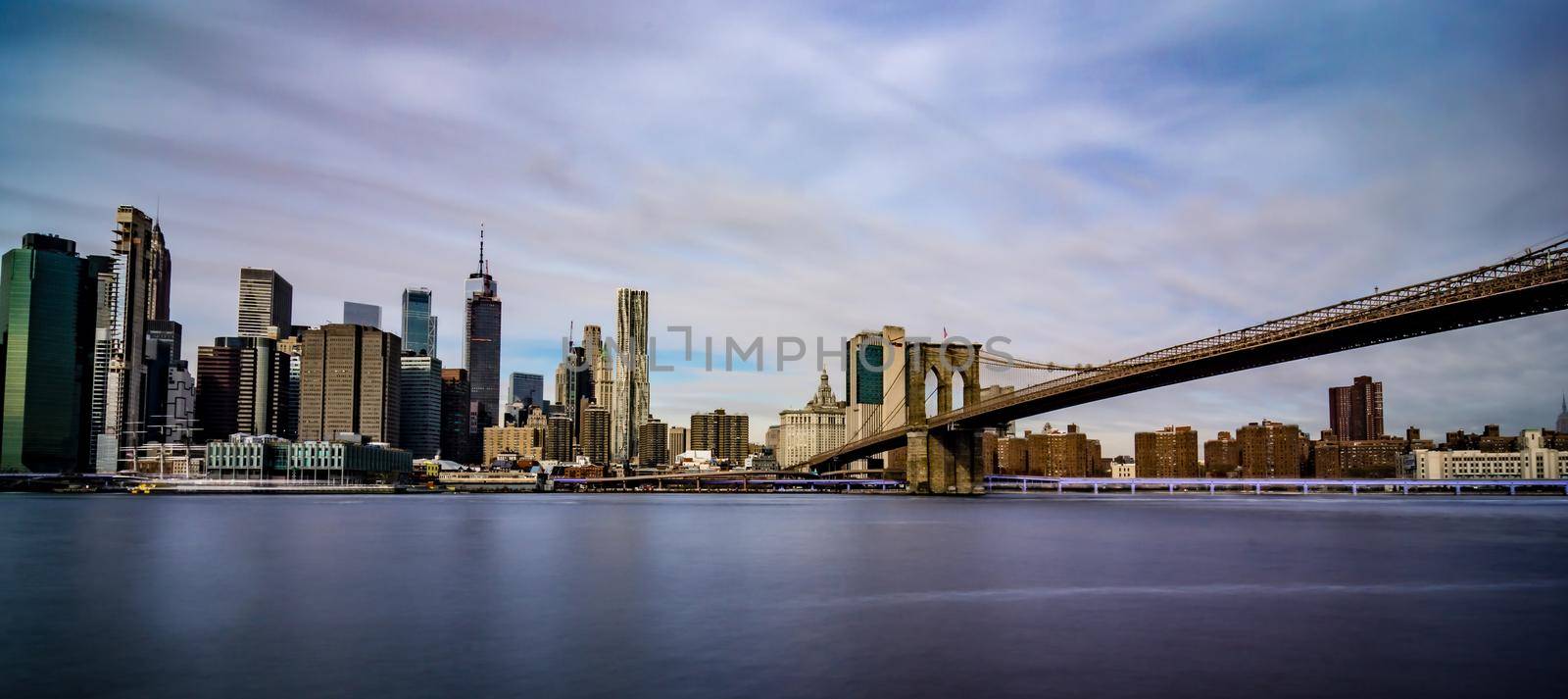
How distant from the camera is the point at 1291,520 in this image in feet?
179

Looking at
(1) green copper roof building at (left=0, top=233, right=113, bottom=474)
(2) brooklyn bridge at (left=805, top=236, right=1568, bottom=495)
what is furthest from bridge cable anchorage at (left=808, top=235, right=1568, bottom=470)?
(1) green copper roof building at (left=0, top=233, right=113, bottom=474)

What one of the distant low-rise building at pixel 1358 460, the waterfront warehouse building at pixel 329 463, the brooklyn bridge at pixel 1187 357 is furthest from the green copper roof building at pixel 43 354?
the distant low-rise building at pixel 1358 460

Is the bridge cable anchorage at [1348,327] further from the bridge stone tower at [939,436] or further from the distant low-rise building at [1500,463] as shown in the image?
the distant low-rise building at [1500,463]

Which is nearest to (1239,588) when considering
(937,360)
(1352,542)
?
(1352,542)

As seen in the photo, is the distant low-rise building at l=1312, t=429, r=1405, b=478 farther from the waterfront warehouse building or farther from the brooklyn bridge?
the waterfront warehouse building

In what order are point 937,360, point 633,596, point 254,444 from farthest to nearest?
point 254,444 → point 937,360 → point 633,596

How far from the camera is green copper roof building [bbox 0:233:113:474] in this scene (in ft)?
591

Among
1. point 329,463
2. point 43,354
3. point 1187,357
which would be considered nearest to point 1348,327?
point 1187,357

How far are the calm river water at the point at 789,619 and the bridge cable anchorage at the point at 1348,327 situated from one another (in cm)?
997

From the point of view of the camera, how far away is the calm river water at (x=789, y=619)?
1352 centimetres

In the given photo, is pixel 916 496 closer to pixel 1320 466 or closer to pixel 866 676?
pixel 866 676

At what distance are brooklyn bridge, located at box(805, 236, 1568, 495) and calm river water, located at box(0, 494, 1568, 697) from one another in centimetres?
1025

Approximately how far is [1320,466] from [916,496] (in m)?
136

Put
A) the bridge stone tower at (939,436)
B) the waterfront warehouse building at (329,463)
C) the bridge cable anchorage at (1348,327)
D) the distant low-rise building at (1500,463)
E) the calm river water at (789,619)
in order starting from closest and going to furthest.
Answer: the calm river water at (789,619) → the bridge cable anchorage at (1348,327) → the bridge stone tower at (939,436) → the waterfront warehouse building at (329,463) → the distant low-rise building at (1500,463)
